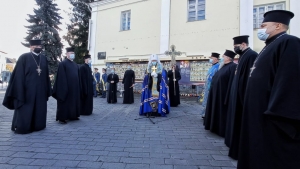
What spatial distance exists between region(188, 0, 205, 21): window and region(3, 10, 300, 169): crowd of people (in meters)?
8.49

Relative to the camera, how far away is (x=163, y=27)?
47.9 ft

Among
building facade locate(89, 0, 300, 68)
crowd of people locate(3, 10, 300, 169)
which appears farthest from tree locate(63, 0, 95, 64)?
crowd of people locate(3, 10, 300, 169)

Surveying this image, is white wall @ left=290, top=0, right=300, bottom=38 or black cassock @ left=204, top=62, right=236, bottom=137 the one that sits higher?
white wall @ left=290, top=0, right=300, bottom=38

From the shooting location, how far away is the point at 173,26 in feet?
47.1

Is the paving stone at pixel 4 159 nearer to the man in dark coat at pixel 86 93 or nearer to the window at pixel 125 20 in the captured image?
the man in dark coat at pixel 86 93

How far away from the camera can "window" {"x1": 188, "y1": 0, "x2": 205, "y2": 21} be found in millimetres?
13438

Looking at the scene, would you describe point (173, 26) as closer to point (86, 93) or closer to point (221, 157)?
point (86, 93)

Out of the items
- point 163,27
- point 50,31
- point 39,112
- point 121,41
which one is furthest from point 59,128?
point 50,31

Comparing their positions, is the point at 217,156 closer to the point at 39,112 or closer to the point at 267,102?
the point at 267,102

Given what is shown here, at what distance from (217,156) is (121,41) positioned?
14.8 metres

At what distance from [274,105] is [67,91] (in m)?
5.36

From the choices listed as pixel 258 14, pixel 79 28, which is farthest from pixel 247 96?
pixel 79 28

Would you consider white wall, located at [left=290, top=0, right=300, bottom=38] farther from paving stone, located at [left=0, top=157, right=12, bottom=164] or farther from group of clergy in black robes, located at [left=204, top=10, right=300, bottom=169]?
paving stone, located at [left=0, top=157, right=12, bottom=164]

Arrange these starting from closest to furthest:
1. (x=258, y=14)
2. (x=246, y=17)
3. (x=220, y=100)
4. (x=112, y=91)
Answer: (x=220, y=100), (x=112, y=91), (x=246, y=17), (x=258, y=14)
